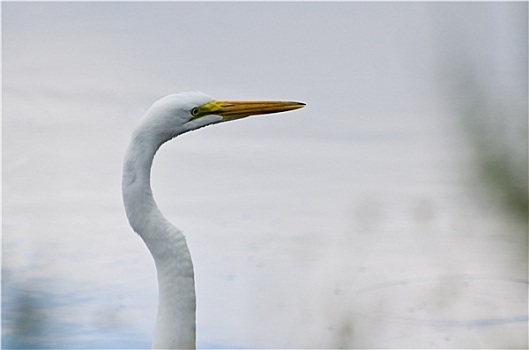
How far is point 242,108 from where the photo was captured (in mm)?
1641

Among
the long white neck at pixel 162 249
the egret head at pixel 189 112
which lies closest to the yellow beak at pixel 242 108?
the egret head at pixel 189 112

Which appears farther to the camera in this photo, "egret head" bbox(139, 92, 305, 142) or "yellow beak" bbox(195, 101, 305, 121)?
"yellow beak" bbox(195, 101, 305, 121)

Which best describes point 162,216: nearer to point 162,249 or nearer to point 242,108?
point 162,249

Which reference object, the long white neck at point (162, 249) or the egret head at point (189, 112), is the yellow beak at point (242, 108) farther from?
the long white neck at point (162, 249)

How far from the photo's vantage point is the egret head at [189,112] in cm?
146

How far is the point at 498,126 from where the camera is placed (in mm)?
663

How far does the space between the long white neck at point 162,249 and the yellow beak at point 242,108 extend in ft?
0.54

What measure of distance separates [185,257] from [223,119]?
0.31m

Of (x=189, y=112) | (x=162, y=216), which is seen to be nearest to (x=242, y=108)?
(x=189, y=112)

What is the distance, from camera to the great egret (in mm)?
1444

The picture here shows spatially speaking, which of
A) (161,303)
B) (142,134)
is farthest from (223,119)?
(161,303)

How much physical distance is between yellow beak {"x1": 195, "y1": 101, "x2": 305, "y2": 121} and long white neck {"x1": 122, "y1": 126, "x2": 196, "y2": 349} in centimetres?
16

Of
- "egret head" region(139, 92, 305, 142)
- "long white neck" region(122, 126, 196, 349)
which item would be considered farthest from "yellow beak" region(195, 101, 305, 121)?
"long white neck" region(122, 126, 196, 349)

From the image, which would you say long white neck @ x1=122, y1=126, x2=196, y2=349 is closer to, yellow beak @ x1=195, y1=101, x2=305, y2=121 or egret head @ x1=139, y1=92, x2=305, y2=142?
egret head @ x1=139, y1=92, x2=305, y2=142
